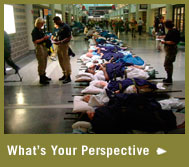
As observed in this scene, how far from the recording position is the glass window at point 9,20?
9.32 m

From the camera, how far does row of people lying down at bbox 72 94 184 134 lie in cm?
336

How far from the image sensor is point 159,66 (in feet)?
26.7

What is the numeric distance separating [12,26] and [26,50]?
2.12m

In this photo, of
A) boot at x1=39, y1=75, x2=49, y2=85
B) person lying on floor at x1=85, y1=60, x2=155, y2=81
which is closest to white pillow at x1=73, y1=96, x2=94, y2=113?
person lying on floor at x1=85, y1=60, x2=155, y2=81

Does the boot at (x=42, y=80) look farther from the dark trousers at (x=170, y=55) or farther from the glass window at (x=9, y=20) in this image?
the glass window at (x=9, y=20)

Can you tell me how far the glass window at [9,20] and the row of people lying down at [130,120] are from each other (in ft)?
23.7

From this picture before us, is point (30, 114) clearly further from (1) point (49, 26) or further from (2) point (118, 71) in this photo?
(1) point (49, 26)

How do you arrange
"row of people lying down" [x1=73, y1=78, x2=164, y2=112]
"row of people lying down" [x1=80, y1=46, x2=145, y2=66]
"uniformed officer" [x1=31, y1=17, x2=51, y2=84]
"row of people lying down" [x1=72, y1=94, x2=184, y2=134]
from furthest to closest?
"row of people lying down" [x1=80, y1=46, x2=145, y2=66] → "uniformed officer" [x1=31, y1=17, x2=51, y2=84] → "row of people lying down" [x1=73, y1=78, x2=164, y2=112] → "row of people lying down" [x1=72, y1=94, x2=184, y2=134]

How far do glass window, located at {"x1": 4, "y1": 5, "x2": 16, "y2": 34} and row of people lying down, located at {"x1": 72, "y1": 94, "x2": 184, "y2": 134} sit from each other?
23.7 feet

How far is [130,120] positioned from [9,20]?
8150 millimetres

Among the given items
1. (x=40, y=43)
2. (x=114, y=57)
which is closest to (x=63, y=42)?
(x=40, y=43)

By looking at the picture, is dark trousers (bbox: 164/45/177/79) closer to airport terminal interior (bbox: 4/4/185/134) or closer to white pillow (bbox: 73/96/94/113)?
airport terminal interior (bbox: 4/4/185/134)

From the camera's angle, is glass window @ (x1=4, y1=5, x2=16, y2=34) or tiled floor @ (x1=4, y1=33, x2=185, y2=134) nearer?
tiled floor @ (x1=4, y1=33, x2=185, y2=134)

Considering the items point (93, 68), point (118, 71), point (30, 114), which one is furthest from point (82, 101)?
point (93, 68)
